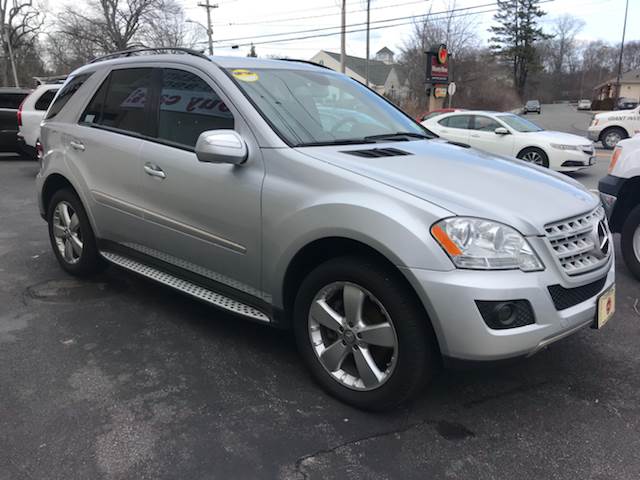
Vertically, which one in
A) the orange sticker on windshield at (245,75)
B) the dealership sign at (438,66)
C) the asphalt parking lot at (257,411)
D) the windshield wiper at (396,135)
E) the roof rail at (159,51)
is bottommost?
the asphalt parking lot at (257,411)

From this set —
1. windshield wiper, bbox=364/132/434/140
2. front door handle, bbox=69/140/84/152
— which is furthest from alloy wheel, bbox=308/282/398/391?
front door handle, bbox=69/140/84/152

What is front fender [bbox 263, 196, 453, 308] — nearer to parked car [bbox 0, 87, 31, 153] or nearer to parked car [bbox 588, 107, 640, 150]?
parked car [bbox 0, 87, 31, 153]

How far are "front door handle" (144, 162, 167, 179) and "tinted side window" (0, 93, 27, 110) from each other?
10957 mm

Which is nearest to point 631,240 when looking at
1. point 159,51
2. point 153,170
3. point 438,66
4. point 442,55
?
point 153,170

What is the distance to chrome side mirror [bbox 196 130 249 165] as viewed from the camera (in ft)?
9.25

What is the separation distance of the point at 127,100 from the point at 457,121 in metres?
10.0

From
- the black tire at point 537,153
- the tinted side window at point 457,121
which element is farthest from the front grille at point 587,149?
the tinted side window at point 457,121

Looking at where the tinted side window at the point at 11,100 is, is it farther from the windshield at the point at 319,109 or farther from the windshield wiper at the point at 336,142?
the windshield wiper at the point at 336,142

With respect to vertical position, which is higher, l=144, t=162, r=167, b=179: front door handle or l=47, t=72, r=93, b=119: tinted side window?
l=47, t=72, r=93, b=119: tinted side window

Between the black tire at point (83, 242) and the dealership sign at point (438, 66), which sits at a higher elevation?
the dealership sign at point (438, 66)

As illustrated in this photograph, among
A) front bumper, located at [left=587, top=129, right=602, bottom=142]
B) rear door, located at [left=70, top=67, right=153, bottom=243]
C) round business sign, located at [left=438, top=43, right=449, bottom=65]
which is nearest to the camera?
rear door, located at [left=70, top=67, right=153, bottom=243]

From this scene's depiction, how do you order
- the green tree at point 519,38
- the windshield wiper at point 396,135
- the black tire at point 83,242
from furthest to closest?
1. the green tree at point 519,38
2. the black tire at point 83,242
3. the windshield wiper at point 396,135

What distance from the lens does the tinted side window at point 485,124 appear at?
1198 cm

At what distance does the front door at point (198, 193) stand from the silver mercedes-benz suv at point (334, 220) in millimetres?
11
